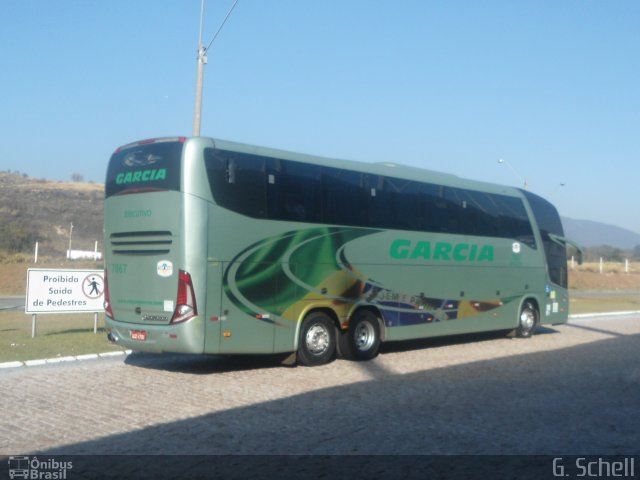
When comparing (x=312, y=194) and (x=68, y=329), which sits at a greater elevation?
(x=312, y=194)

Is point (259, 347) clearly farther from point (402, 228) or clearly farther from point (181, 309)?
point (402, 228)

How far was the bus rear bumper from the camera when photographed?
1220cm

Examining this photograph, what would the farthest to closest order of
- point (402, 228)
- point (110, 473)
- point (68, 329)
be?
point (68, 329) < point (402, 228) < point (110, 473)

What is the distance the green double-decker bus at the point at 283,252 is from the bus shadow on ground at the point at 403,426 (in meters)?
1.42

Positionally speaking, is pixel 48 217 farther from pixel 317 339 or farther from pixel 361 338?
pixel 317 339

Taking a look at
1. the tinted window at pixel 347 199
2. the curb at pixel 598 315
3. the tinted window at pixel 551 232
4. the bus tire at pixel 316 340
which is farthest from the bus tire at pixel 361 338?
the curb at pixel 598 315

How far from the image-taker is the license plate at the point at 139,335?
12672 mm

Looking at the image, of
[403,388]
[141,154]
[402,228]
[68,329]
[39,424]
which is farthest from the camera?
[68,329]

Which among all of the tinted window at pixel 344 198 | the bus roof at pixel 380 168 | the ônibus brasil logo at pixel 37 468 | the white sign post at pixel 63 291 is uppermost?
the bus roof at pixel 380 168

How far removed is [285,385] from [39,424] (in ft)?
13.7

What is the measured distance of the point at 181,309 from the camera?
12.2 m

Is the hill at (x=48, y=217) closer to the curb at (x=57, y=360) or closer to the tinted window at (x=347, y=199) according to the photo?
the curb at (x=57, y=360)

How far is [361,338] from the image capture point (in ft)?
50.7

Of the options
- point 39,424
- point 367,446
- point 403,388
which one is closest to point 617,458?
point 367,446
